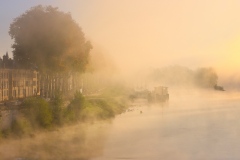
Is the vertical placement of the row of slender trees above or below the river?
above

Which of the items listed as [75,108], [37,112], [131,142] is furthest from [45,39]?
[131,142]

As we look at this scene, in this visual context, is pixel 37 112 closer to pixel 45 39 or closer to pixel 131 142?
pixel 131 142

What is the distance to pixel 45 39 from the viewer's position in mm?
54219

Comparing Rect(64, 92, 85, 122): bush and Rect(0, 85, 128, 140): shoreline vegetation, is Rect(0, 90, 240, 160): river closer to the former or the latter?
Rect(0, 85, 128, 140): shoreline vegetation

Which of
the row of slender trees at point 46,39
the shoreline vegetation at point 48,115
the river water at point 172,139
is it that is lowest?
the river water at point 172,139

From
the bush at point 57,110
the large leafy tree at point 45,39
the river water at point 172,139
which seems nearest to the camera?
the river water at point 172,139

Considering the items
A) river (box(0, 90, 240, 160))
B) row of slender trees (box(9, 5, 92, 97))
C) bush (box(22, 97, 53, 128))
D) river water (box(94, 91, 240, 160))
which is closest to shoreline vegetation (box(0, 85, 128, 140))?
bush (box(22, 97, 53, 128))

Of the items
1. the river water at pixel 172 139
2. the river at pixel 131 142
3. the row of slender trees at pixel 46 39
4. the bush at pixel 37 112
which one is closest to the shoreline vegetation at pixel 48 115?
the bush at pixel 37 112

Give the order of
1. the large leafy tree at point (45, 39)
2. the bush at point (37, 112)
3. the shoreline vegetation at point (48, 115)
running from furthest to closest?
the large leafy tree at point (45, 39) → the bush at point (37, 112) → the shoreline vegetation at point (48, 115)

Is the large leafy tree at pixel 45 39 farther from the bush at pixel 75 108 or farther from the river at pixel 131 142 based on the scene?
A: the river at pixel 131 142

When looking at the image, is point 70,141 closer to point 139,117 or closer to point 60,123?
point 60,123

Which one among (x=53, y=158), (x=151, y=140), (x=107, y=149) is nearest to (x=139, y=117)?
(x=151, y=140)

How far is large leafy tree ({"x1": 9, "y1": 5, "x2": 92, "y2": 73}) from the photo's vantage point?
2117 inches

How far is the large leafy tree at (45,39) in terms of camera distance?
5378 cm
